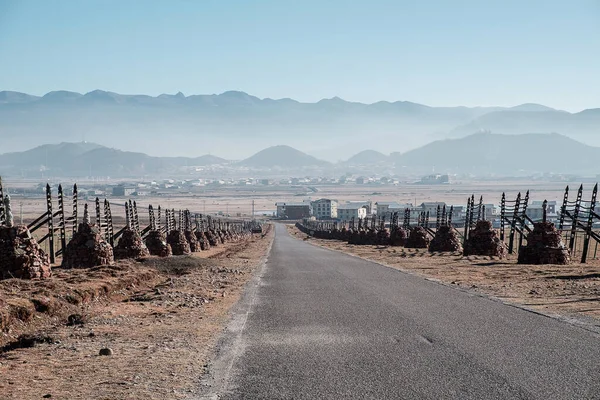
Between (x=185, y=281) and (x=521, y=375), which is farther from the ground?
(x=521, y=375)

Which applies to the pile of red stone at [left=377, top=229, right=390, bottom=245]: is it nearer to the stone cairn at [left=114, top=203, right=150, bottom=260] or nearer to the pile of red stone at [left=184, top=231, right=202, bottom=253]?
the pile of red stone at [left=184, top=231, right=202, bottom=253]

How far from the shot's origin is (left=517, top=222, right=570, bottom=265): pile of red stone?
34844mm

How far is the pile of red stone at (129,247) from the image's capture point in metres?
35.6

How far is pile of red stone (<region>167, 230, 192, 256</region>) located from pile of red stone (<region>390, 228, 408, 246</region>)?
2482cm

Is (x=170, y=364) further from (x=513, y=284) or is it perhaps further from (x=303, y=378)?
(x=513, y=284)

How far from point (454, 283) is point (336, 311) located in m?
9.26

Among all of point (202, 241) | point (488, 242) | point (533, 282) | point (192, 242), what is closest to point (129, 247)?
point (533, 282)

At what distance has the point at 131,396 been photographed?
960 cm

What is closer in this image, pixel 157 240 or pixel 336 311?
pixel 336 311

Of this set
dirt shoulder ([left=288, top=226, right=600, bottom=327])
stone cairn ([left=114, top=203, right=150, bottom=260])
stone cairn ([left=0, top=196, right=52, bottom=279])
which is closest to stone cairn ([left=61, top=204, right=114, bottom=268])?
stone cairn ([left=114, top=203, right=150, bottom=260])

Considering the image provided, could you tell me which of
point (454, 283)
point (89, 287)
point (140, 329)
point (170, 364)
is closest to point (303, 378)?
point (170, 364)

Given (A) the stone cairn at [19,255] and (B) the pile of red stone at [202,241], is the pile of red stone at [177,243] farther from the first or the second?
(A) the stone cairn at [19,255]

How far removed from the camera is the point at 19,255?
20781 mm

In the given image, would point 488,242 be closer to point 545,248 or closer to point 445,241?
point 445,241
